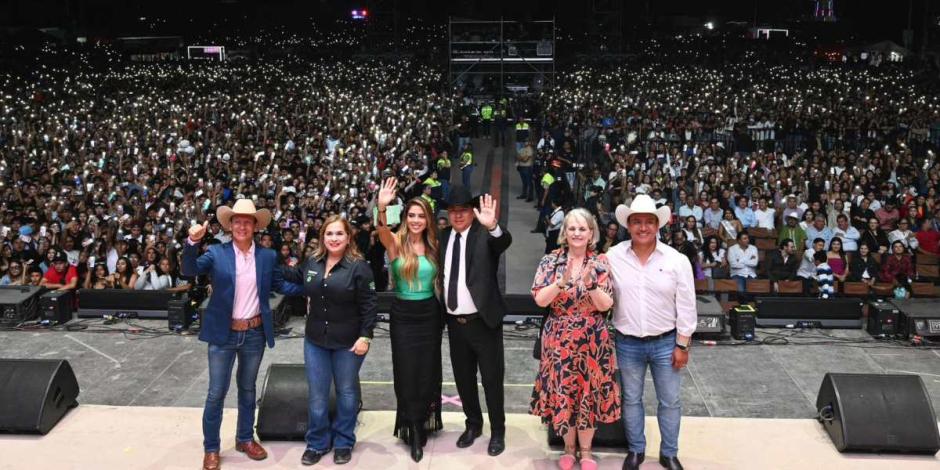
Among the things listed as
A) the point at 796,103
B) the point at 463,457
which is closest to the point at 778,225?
the point at 463,457

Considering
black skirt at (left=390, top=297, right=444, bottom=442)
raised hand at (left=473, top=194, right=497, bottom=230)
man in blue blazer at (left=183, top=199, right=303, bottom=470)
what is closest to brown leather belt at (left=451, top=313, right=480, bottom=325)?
black skirt at (left=390, top=297, right=444, bottom=442)

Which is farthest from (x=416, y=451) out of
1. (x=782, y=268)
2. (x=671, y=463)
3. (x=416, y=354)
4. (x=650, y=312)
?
(x=782, y=268)

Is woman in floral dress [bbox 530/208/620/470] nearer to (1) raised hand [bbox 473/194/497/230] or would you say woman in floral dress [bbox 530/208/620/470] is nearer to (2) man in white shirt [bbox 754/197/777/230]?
(1) raised hand [bbox 473/194/497/230]

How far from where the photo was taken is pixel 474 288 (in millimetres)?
5035

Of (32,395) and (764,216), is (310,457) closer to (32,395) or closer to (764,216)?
(32,395)

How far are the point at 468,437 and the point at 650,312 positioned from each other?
1412 millimetres

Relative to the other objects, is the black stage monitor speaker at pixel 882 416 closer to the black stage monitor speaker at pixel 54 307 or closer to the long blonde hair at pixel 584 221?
the long blonde hair at pixel 584 221

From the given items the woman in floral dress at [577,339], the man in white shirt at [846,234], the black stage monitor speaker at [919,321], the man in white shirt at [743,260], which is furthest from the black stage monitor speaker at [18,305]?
the man in white shirt at [846,234]

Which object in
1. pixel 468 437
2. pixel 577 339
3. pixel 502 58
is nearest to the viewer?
pixel 577 339

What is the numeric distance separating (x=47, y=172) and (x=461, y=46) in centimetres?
1869

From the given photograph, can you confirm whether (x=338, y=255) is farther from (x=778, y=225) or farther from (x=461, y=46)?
(x=461, y=46)

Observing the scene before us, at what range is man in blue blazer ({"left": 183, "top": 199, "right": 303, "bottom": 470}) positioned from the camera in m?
4.93

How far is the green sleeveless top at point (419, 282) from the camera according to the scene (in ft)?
16.4

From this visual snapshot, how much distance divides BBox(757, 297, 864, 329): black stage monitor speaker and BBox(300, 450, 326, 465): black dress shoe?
611 centimetres
